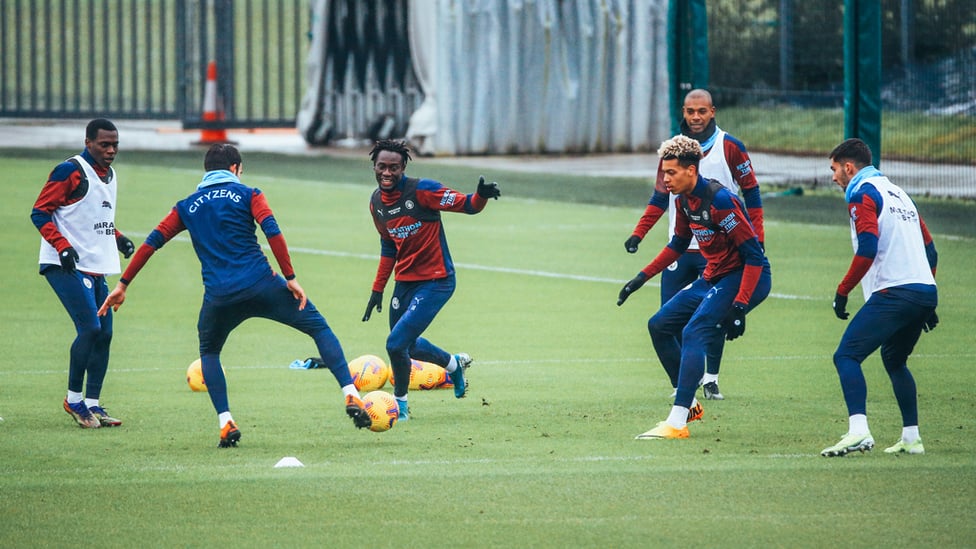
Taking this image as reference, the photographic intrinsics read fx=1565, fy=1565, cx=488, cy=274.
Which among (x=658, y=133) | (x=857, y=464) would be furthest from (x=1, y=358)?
(x=658, y=133)

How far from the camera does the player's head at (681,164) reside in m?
10.0

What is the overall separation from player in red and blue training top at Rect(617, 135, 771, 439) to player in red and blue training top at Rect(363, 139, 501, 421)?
1355mm

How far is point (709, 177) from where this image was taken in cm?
1166

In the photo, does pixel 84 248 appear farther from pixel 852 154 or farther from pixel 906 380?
pixel 906 380

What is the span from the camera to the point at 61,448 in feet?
32.4

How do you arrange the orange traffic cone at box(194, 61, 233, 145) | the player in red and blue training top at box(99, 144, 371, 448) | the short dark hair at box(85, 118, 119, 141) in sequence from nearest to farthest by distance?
1. the player in red and blue training top at box(99, 144, 371, 448)
2. the short dark hair at box(85, 118, 119, 141)
3. the orange traffic cone at box(194, 61, 233, 145)

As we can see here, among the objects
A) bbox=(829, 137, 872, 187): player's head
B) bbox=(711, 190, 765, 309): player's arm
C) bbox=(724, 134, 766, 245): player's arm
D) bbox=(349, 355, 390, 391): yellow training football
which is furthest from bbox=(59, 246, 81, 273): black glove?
bbox=(829, 137, 872, 187): player's head

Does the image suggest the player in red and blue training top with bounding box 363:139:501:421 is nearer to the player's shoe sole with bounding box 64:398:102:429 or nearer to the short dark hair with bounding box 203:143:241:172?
the short dark hair with bounding box 203:143:241:172

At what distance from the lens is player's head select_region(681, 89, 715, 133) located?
11578 mm

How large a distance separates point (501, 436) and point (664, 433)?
1065mm

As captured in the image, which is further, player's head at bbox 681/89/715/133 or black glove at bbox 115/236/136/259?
player's head at bbox 681/89/715/133

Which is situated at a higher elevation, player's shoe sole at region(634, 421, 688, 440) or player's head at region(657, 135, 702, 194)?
player's head at region(657, 135, 702, 194)

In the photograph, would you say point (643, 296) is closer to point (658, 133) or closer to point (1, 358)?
point (1, 358)

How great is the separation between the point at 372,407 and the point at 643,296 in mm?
7894
